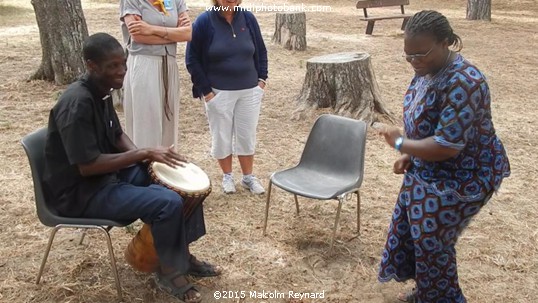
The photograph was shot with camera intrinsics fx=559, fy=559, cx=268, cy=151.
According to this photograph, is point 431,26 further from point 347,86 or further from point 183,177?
point 347,86

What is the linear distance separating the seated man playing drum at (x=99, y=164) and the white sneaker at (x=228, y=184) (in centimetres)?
155

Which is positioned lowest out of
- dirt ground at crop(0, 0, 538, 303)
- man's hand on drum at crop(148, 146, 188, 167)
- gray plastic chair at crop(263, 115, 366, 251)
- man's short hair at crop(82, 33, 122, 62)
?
dirt ground at crop(0, 0, 538, 303)

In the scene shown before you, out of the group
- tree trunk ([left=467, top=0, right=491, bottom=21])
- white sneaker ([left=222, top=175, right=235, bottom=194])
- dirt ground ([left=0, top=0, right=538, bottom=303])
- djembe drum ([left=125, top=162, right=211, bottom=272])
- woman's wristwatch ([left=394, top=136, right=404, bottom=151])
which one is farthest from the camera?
tree trunk ([left=467, top=0, right=491, bottom=21])

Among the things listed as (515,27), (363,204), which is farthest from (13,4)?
(363,204)

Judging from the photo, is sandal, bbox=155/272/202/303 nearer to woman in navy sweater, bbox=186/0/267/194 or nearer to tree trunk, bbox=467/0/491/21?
woman in navy sweater, bbox=186/0/267/194

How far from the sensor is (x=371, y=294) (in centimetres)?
333

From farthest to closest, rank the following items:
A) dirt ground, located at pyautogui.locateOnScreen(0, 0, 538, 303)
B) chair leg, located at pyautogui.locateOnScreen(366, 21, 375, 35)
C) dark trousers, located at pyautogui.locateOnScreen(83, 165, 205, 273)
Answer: chair leg, located at pyautogui.locateOnScreen(366, 21, 375, 35)
dirt ground, located at pyautogui.locateOnScreen(0, 0, 538, 303)
dark trousers, located at pyautogui.locateOnScreen(83, 165, 205, 273)

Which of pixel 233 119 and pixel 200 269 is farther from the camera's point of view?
pixel 233 119

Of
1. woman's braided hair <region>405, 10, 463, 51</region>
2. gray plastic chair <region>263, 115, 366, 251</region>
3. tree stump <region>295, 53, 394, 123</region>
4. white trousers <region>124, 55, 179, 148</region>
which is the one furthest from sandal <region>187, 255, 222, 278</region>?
tree stump <region>295, 53, 394, 123</region>

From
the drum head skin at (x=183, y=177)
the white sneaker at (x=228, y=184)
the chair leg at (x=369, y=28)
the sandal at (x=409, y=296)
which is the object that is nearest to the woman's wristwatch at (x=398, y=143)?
the sandal at (x=409, y=296)

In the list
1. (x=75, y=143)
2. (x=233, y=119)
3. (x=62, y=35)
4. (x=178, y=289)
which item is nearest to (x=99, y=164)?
(x=75, y=143)

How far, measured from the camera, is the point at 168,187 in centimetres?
310

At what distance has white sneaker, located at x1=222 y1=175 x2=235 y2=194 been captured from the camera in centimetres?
463

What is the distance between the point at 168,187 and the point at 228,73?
1.47 meters
